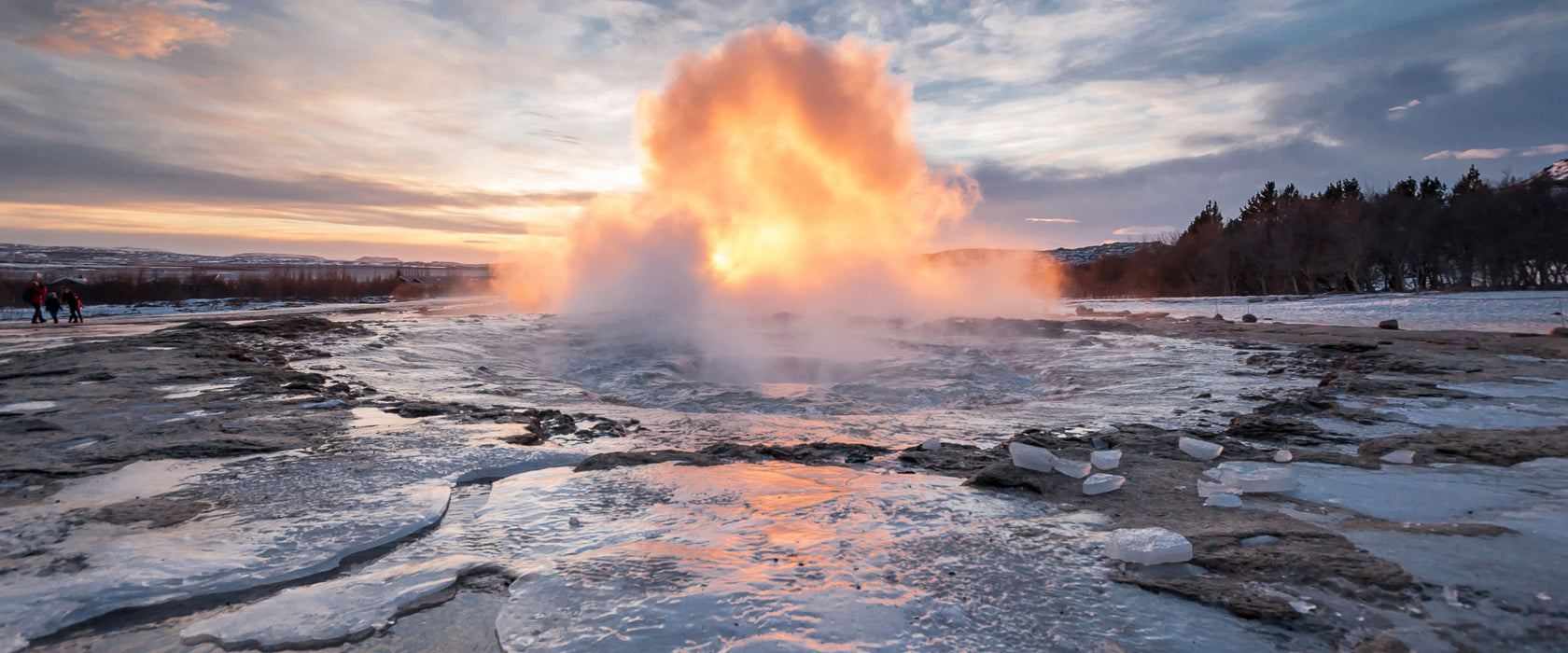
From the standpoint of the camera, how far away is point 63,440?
5746mm

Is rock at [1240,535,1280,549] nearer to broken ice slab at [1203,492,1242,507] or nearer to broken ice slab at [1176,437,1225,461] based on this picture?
broken ice slab at [1203,492,1242,507]

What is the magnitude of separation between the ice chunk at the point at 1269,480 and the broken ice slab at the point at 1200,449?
3.37 ft

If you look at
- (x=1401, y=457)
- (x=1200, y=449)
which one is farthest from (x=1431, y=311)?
(x=1200, y=449)

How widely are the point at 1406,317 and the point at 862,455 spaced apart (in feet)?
94.6

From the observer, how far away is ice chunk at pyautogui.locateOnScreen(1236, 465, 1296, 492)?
435 centimetres

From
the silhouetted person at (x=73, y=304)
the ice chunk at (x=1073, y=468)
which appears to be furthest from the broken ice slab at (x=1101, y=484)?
the silhouetted person at (x=73, y=304)

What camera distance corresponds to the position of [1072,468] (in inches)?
193

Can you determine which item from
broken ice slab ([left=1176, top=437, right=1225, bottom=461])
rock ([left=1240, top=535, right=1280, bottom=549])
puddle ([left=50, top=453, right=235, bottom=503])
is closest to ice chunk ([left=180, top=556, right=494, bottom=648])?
puddle ([left=50, top=453, right=235, bottom=503])

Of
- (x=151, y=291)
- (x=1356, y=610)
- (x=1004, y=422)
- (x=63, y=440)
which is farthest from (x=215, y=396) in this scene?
(x=151, y=291)

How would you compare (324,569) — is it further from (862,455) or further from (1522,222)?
(1522,222)

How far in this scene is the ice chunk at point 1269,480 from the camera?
4352 mm

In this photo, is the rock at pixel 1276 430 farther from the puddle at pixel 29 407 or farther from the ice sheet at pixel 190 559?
the puddle at pixel 29 407

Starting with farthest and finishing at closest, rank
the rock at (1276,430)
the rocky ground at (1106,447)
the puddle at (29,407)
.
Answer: the puddle at (29,407) < the rock at (1276,430) < the rocky ground at (1106,447)

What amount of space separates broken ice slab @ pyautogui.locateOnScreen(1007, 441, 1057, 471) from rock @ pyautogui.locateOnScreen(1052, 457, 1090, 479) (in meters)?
0.08
